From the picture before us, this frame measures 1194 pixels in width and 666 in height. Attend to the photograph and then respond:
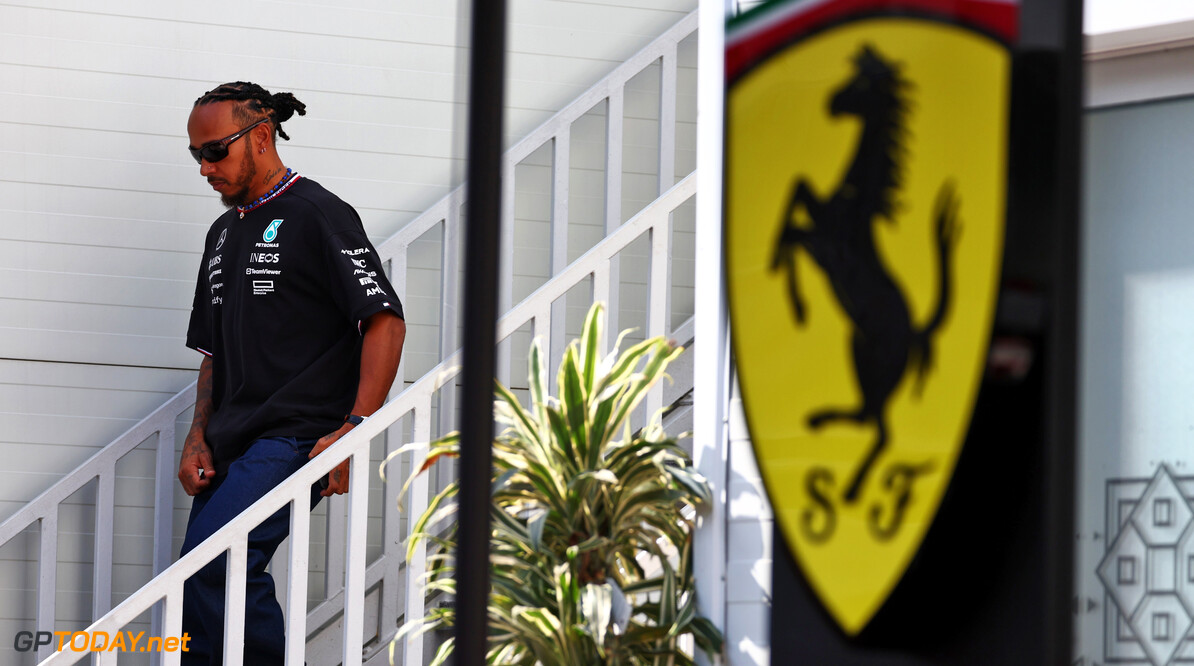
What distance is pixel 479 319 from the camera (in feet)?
3.44

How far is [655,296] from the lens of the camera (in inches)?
136

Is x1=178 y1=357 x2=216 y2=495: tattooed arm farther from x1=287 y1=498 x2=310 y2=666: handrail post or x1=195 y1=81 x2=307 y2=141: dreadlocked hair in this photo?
x1=195 y1=81 x2=307 y2=141: dreadlocked hair

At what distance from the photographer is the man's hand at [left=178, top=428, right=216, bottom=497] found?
12.6ft

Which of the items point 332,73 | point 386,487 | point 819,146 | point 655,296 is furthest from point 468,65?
point 332,73

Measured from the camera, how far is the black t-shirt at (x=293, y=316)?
368cm

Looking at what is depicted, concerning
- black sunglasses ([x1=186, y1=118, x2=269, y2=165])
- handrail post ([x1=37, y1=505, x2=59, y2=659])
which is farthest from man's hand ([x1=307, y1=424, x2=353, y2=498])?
handrail post ([x1=37, y1=505, x2=59, y2=659])

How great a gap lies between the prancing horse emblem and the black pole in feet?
5.33

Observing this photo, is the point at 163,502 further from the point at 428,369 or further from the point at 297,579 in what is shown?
the point at 297,579

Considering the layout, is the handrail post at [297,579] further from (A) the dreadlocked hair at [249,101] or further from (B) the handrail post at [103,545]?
(B) the handrail post at [103,545]

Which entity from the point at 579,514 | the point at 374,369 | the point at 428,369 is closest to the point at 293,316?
the point at 374,369

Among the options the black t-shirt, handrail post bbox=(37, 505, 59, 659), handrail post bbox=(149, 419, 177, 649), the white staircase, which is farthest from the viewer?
handrail post bbox=(149, 419, 177, 649)

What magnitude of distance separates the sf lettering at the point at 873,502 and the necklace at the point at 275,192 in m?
1.90

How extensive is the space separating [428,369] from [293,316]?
94 centimetres

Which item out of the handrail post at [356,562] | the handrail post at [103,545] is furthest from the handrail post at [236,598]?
the handrail post at [103,545]
